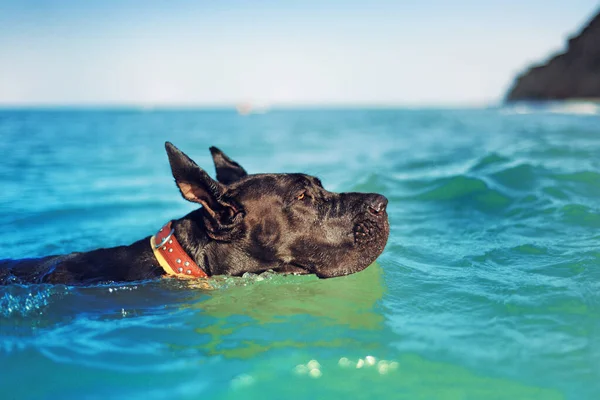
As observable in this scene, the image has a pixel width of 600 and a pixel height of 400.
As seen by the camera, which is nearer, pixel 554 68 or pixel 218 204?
pixel 218 204

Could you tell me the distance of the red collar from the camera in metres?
4.83

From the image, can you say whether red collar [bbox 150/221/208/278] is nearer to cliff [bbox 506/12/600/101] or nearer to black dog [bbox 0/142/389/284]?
black dog [bbox 0/142/389/284]

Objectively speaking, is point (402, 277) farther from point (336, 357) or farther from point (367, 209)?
point (336, 357)

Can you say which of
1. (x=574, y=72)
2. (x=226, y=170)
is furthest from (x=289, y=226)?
(x=574, y=72)

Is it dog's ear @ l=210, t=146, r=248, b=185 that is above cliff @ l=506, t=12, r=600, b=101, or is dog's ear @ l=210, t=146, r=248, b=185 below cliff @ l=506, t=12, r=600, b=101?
below

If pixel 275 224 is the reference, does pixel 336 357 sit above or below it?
below

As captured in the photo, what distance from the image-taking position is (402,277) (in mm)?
5570

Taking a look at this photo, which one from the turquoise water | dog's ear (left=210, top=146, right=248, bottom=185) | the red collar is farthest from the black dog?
dog's ear (left=210, top=146, right=248, bottom=185)

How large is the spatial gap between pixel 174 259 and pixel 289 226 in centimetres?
102

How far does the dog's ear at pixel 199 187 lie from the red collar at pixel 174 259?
41 cm

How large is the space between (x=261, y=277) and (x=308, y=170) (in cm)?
998

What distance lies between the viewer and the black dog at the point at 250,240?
4.85m

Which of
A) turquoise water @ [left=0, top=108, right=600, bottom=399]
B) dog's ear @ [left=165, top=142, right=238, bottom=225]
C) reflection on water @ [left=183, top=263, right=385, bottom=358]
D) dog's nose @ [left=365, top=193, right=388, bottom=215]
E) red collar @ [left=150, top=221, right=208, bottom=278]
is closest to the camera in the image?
turquoise water @ [left=0, top=108, right=600, bottom=399]

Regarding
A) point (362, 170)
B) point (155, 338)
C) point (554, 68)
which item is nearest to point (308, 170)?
point (362, 170)
